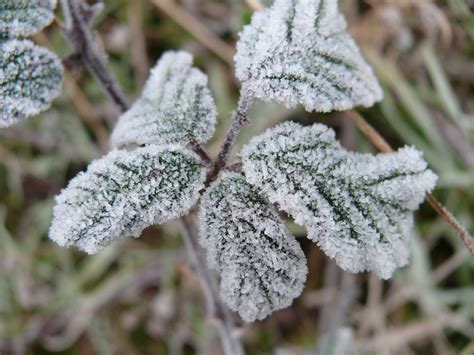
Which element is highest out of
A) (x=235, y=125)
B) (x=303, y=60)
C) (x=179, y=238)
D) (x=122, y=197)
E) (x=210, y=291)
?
(x=303, y=60)

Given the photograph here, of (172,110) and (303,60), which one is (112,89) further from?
(303,60)

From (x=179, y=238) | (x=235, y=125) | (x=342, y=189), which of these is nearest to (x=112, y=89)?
(x=235, y=125)

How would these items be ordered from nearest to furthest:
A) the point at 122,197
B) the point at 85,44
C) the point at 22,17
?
the point at 122,197
the point at 22,17
the point at 85,44

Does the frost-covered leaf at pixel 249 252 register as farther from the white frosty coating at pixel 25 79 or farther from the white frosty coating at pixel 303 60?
the white frosty coating at pixel 25 79

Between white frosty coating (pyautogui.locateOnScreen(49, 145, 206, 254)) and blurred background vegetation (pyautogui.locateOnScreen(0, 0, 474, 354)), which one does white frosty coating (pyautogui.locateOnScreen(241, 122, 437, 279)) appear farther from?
blurred background vegetation (pyautogui.locateOnScreen(0, 0, 474, 354))

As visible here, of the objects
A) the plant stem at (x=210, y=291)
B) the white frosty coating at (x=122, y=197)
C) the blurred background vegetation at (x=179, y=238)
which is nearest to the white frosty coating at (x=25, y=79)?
the white frosty coating at (x=122, y=197)

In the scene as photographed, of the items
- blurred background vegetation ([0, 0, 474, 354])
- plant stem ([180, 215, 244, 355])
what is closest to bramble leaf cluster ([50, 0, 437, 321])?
plant stem ([180, 215, 244, 355])

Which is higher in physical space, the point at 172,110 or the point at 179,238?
the point at 172,110
